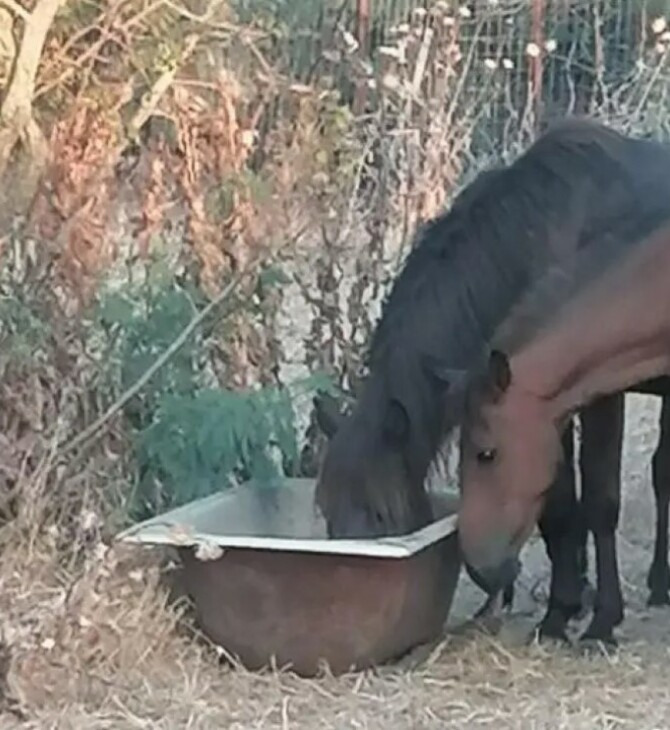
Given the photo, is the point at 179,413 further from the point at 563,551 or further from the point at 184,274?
Answer: the point at 563,551

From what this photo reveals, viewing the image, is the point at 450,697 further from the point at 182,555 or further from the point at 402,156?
the point at 402,156

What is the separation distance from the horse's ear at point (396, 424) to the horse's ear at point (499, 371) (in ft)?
0.82

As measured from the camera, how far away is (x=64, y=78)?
5219 millimetres

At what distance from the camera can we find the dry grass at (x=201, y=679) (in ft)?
13.0

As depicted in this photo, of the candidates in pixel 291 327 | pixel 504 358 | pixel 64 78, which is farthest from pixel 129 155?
pixel 504 358

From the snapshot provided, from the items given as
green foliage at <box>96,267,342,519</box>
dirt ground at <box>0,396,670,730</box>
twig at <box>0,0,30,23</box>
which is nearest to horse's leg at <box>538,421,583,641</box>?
dirt ground at <box>0,396,670,730</box>

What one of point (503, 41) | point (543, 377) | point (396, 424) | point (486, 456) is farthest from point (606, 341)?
point (503, 41)

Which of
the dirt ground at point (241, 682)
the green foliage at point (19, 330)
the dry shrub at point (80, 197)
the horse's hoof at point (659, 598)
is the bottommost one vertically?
the horse's hoof at point (659, 598)

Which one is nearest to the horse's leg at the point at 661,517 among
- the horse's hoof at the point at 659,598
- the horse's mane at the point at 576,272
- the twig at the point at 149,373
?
the horse's hoof at the point at 659,598

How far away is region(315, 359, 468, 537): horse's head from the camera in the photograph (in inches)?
170

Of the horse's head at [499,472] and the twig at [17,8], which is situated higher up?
Result: the twig at [17,8]

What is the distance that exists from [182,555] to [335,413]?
554 mm

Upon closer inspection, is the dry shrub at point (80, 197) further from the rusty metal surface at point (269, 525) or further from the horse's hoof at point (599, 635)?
the horse's hoof at point (599, 635)

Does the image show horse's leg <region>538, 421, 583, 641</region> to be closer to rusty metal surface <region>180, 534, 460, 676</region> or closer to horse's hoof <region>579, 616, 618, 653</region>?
horse's hoof <region>579, 616, 618, 653</region>
